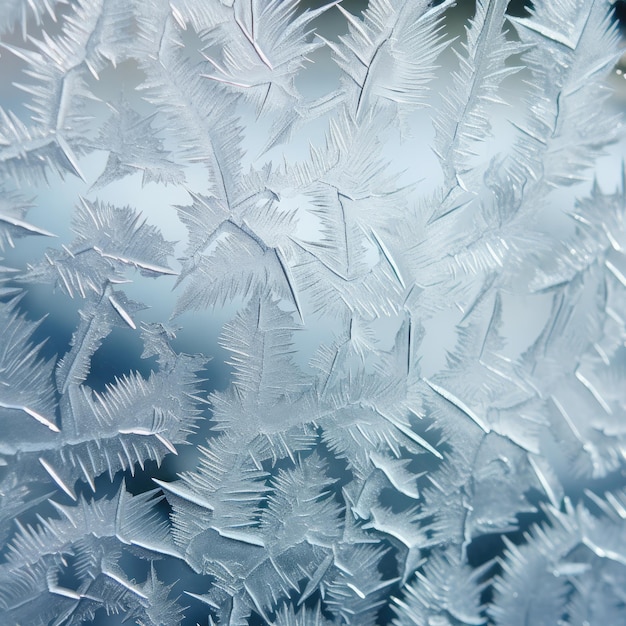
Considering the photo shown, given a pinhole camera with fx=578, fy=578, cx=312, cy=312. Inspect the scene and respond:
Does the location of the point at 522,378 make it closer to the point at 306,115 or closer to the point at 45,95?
the point at 306,115

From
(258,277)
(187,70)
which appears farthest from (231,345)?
(187,70)

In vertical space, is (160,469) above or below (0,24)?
below

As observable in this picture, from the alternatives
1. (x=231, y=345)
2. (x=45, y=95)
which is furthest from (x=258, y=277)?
(x=45, y=95)

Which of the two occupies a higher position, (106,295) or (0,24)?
(0,24)

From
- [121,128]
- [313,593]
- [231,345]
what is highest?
[121,128]

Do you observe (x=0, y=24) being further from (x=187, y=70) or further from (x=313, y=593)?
(x=313, y=593)
